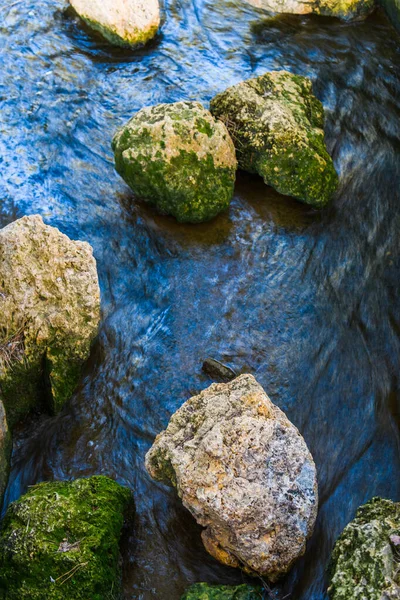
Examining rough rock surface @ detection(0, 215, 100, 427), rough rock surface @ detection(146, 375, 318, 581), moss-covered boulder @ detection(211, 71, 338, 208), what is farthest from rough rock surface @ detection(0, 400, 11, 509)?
moss-covered boulder @ detection(211, 71, 338, 208)

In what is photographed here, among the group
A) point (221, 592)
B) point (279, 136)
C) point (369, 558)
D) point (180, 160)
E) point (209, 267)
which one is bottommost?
point (221, 592)

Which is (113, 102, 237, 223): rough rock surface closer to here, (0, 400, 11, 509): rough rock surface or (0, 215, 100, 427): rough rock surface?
(0, 215, 100, 427): rough rock surface

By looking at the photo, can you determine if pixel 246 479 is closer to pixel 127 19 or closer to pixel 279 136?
pixel 279 136

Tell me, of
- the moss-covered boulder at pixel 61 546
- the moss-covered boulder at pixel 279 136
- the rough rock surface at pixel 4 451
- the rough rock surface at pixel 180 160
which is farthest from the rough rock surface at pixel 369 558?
the moss-covered boulder at pixel 279 136

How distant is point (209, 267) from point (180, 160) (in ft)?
4.09

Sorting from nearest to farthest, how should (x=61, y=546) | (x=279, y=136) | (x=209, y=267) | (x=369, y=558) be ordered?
(x=369, y=558), (x=61, y=546), (x=209, y=267), (x=279, y=136)

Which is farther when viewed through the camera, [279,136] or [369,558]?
[279,136]

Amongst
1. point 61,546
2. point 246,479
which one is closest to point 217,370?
point 246,479

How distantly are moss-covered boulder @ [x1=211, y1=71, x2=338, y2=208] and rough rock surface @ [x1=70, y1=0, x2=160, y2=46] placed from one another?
9.31 ft

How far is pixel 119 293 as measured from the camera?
24.8ft

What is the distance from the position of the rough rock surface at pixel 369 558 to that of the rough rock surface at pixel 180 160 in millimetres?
4103

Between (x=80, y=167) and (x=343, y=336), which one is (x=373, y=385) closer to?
(x=343, y=336)

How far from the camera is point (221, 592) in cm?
505

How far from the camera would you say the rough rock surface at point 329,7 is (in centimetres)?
1143
